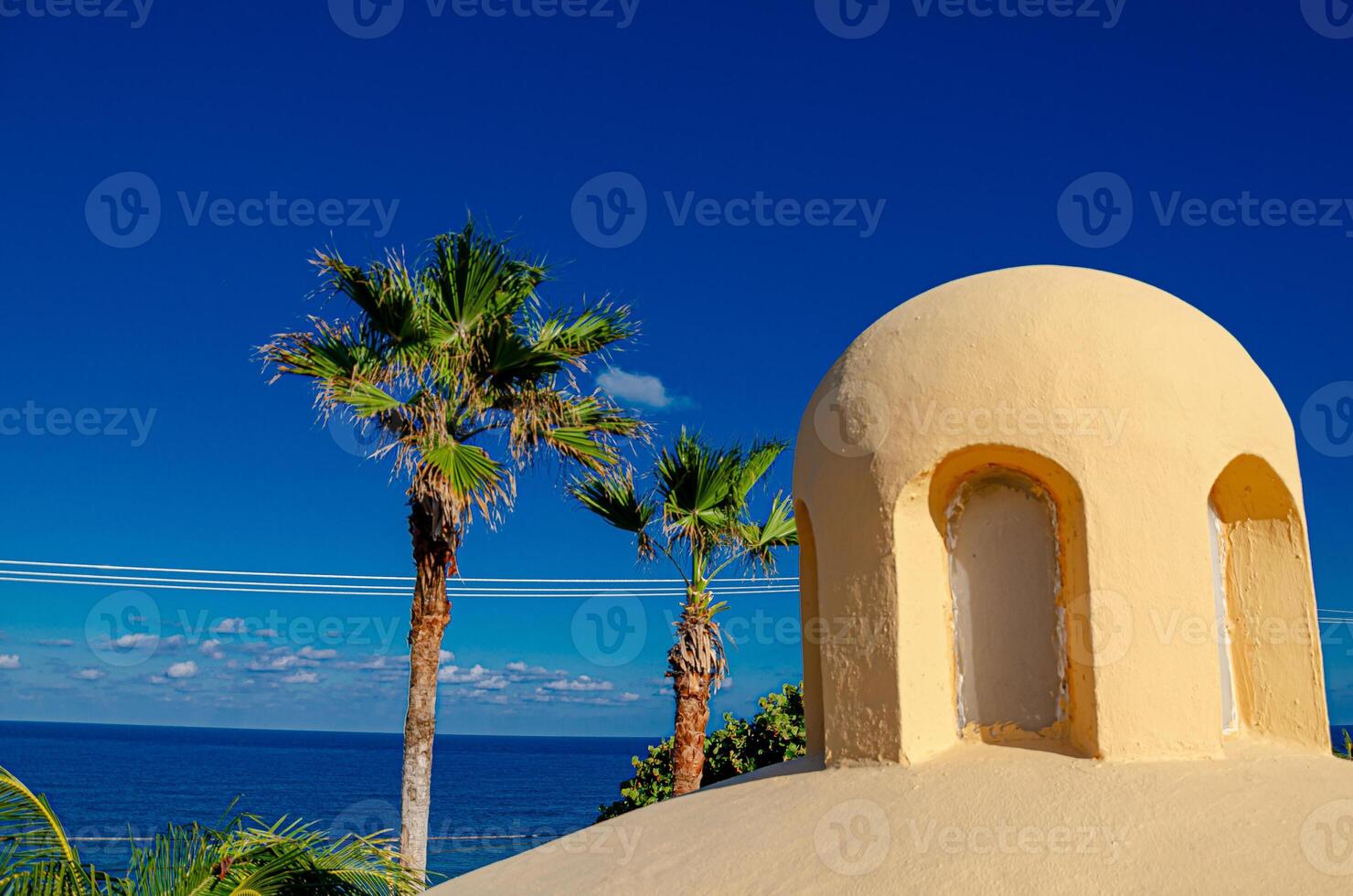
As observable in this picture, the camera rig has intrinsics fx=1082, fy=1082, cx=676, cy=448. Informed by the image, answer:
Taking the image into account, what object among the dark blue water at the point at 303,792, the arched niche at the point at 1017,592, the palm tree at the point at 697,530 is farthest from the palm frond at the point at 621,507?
the dark blue water at the point at 303,792

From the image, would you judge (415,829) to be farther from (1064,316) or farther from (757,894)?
(1064,316)

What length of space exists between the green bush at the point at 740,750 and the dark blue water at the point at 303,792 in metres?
23.5

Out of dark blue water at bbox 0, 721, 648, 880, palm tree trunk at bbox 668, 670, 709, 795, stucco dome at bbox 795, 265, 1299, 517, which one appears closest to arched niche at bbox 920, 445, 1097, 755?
stucco dome at bbox 795, 265, 1299, 517

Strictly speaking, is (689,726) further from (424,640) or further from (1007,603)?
(1007,603)

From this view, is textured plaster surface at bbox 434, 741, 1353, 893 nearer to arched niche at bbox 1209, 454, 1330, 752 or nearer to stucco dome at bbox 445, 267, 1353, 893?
stucco dome at bbox 445, 267, 1353, 893

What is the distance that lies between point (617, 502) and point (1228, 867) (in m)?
10.7

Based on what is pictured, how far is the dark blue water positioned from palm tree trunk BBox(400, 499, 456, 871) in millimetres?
31508

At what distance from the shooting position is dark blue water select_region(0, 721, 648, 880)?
6131cm

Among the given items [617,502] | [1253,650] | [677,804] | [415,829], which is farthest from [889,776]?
[617,502]

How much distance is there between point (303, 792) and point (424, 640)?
8888 centimetres

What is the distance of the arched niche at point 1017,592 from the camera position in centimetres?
599

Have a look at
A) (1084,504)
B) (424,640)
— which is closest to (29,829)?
(424,640)

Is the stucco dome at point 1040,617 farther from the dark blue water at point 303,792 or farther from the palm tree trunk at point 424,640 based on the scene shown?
the dark blue water at point 303,792

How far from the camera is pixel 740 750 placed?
69.3 feet
